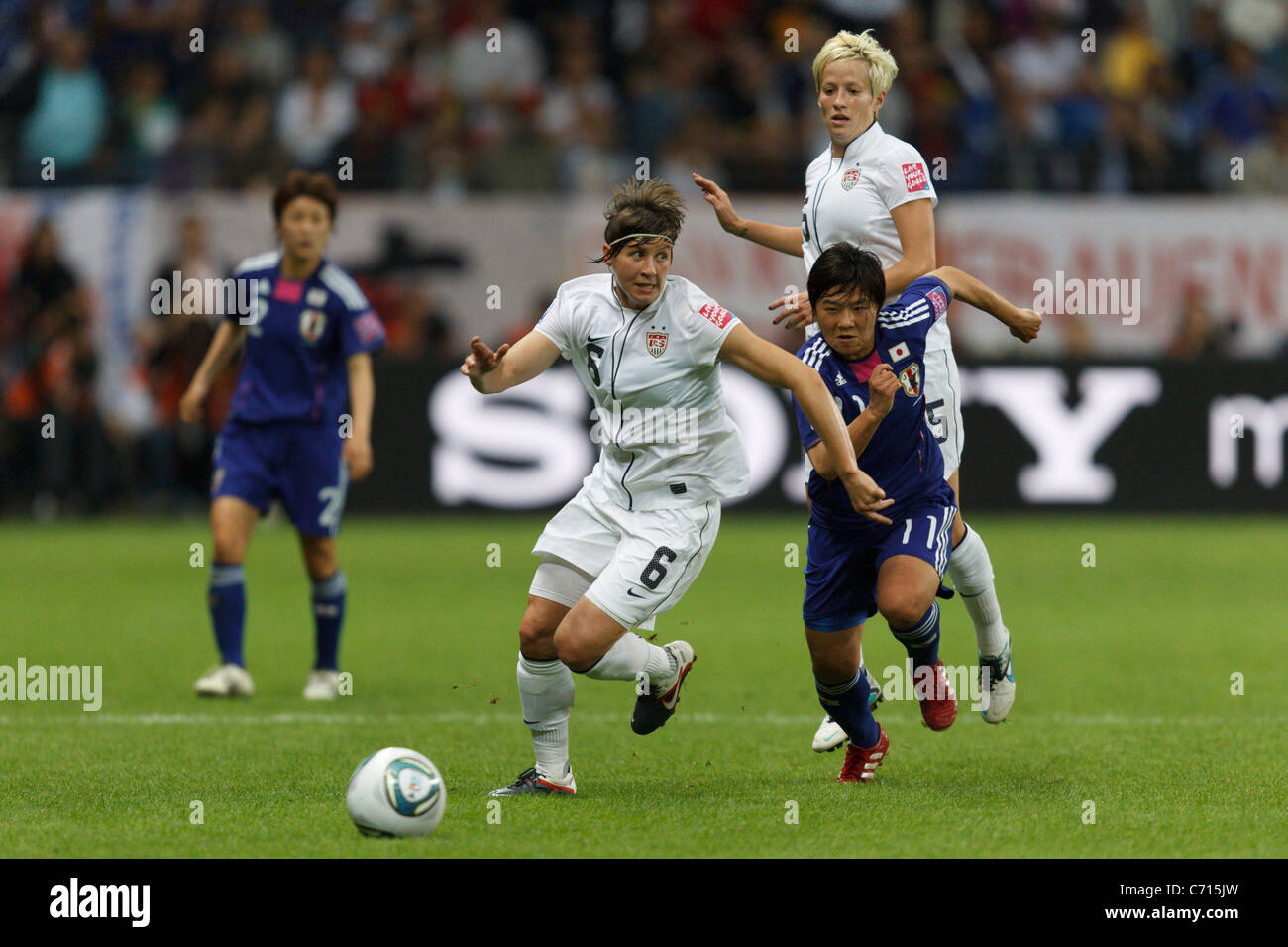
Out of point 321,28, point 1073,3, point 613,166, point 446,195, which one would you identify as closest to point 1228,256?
point 1073,3

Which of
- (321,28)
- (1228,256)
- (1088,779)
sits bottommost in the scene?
(1088,779)

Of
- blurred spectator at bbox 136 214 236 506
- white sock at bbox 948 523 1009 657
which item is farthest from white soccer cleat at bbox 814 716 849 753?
blurred spectator at bbox 136 214 236 506

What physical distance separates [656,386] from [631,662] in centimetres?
98

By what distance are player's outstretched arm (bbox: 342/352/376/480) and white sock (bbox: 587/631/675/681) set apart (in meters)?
2.52

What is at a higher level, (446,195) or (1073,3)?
(1073,3)

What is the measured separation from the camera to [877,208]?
733 centimetres

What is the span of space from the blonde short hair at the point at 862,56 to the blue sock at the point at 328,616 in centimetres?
370

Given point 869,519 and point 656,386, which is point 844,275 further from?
point 869,519

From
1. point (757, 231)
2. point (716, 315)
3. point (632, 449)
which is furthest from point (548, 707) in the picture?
point (757, 231)

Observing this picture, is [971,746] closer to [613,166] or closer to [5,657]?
[5,657]

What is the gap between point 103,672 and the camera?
9.88 m

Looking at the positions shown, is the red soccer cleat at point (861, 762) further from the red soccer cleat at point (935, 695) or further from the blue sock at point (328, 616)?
the blue sock at point (328, 616)

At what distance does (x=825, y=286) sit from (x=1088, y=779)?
2.05 m

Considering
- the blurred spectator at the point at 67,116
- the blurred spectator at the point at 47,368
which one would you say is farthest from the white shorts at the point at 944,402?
the blurred spectator at the point at 67,116
